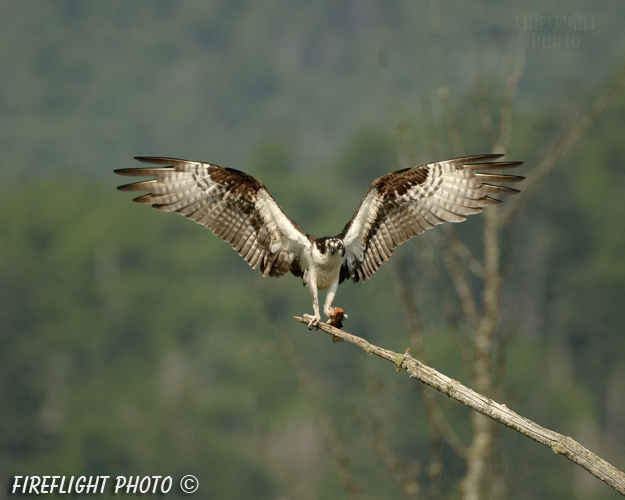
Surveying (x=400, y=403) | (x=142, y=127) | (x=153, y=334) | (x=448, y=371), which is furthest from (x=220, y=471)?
(x=142, y=127)

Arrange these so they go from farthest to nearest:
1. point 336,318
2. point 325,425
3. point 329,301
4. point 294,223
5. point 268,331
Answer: point 268,331 < point 325,425 < point 294,223 < point 329,301 < point 336,318

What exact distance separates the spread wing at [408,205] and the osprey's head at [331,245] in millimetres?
267

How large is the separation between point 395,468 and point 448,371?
54049mm

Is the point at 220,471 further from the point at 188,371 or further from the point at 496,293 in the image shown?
the point at 496,293

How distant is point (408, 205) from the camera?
1128 cm

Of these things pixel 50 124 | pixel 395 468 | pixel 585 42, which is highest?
pixel 585 42

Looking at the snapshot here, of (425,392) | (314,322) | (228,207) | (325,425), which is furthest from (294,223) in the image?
(425,392)

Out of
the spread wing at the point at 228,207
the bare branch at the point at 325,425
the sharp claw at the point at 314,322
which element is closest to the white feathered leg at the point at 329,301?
the sharp claw at the point at 314,322

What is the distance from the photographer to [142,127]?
188625mm

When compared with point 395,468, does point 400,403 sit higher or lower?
higher

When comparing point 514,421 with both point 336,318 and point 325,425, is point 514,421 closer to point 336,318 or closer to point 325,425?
point 336,318

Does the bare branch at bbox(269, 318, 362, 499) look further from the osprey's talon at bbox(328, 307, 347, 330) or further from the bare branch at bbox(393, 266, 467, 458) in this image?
the osprey's talon at bbox(328, 307, 347, 330)

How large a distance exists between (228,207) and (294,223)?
716 mm

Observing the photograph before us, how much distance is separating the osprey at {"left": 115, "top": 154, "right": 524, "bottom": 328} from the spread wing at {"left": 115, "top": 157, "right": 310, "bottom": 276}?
1cm
